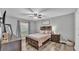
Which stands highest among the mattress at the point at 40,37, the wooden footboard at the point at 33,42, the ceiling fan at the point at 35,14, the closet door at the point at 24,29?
the ceiling fan at the point at 35,14

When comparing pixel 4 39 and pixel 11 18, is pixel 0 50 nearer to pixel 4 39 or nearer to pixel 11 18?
pixel 4 39

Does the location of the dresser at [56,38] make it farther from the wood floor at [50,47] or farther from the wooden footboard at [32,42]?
the wooden footboard at [32,42]

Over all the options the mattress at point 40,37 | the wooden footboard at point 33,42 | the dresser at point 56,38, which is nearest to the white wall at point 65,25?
the dresser at point 56,38

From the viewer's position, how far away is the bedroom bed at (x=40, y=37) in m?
1.38

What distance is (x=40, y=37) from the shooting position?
1401mm

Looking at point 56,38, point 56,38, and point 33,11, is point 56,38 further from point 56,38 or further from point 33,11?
point 33,11

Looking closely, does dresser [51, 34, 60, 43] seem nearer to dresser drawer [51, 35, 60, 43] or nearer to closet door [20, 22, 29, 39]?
dresser drawer [51, 35, 60, 43]

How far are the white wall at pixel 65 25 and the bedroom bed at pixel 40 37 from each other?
0.13 meters

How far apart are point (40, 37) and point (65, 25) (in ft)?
1.53

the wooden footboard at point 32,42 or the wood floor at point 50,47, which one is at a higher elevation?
the wooden footboard at point 32,42

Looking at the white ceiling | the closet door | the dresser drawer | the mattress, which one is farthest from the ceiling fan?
the dresser drawer

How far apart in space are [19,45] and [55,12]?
0.84m

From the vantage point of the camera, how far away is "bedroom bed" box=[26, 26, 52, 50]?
4.54 feet

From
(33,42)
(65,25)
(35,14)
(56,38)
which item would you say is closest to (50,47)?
(56,38)
